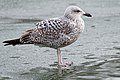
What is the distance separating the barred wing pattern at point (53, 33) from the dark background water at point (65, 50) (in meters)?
0.36

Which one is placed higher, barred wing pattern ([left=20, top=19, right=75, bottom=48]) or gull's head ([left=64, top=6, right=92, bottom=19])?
gull's head ([left=64, top=6, right=92, bottom=19])

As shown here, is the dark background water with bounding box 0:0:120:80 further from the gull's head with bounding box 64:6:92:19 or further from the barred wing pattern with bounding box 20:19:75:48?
the gull's head with bounding box 64:6:92:19

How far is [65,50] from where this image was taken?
26.4 ft

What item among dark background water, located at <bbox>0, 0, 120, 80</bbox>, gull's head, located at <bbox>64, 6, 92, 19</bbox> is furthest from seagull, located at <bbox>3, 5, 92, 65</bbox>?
dark background water, located at <bbox>0, 0, 120, 80</bbox>

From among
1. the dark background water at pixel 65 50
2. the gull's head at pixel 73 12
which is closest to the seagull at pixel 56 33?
the gull's head at pixel 73 12

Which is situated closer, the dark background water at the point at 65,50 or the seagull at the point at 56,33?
the dark background water at the point at 65,50

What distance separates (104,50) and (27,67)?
1.65 metres

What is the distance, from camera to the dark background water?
6.52 m

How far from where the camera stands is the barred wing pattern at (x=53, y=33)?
7020 millimetres

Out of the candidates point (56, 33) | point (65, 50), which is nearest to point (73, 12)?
point (56, 33)

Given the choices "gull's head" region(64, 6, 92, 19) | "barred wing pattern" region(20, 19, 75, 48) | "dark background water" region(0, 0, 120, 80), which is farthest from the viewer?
"gull's head" region(64, 6, 92, 19)

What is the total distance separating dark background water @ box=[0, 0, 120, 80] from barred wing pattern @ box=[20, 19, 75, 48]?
14.1 inches

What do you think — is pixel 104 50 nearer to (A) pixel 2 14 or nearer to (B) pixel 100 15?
(B) pixel 100 15

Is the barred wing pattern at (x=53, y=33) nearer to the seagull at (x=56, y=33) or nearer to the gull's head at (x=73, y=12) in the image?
the seagull at (x=56, y=33)
